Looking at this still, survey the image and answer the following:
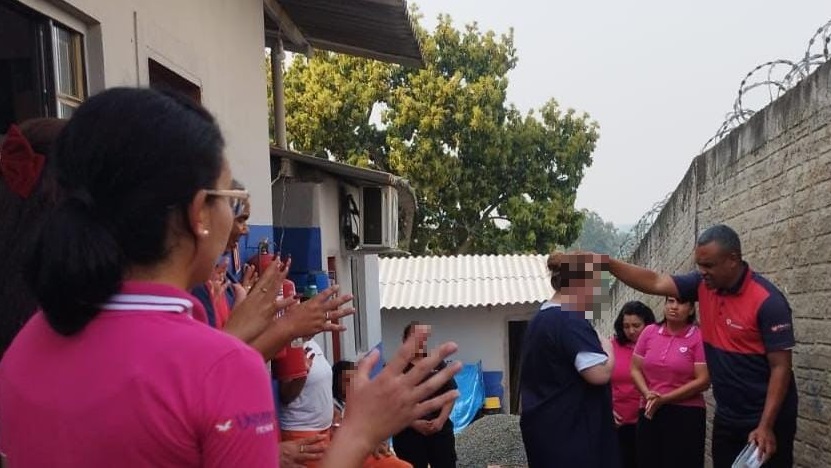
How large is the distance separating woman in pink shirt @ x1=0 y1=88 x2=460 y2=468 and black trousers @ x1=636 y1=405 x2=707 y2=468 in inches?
171

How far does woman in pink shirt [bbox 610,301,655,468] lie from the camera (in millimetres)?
6160

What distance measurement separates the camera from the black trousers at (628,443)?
620 centimetres

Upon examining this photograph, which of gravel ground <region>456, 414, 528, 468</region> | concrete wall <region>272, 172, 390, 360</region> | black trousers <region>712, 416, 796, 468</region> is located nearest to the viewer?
black trousers <region>712, 416, 796, 468</region>

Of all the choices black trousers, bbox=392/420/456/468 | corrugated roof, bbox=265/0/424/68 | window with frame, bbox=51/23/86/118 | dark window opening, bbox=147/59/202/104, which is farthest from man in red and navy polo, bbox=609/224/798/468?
corrugated roof, bbox=265/0/424/68

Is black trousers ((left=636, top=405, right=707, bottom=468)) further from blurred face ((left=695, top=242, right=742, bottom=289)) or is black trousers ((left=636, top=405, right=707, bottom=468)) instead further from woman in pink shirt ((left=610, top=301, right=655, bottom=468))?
blurred face ((left=695, top=242, right=742, bottom=289))

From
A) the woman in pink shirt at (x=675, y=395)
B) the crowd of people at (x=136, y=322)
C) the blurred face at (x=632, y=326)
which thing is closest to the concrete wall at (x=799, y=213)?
the woman in pink shirt at (x=675, y=395)

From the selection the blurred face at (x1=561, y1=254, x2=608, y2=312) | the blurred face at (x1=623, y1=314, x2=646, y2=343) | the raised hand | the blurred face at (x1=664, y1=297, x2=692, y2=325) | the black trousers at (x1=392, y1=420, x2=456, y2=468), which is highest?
the raised hand

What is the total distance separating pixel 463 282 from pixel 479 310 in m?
0.73

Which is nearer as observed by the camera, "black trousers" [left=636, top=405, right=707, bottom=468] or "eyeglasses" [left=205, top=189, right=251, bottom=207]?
"eyeglasses" [left=205, top=189, right=251, bottom=207]

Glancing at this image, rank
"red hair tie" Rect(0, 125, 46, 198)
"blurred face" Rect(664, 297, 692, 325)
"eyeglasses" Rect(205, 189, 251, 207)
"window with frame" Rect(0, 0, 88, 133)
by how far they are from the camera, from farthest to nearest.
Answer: "blurred face" Rect(664, 297, 692, 325), "window with frame" Rect(0, 0, 88, 133), "red hair tie" Rect(0, 125, 46, 198), "eyeglasses" Rect(205, 189, 251, 207)

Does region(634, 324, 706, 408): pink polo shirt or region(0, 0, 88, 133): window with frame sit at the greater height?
region(0, 0, 88, 133): window with frame

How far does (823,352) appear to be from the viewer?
4824mm

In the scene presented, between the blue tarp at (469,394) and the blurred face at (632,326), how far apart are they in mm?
8667

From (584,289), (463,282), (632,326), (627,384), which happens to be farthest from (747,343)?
(463,282)
